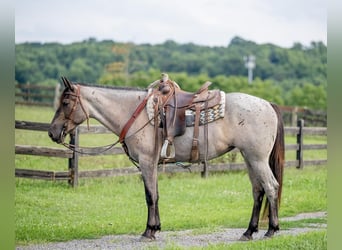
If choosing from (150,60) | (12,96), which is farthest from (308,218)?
(150,60)

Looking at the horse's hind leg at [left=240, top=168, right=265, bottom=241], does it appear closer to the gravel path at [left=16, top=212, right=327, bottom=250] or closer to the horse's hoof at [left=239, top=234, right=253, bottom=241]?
the horse's hoof at [left=239, top=234, right=253, bottom=241]

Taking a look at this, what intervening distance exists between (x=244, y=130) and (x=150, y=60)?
31.0m

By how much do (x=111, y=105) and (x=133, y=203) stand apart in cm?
285

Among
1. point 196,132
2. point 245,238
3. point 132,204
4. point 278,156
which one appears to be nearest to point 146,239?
point 245,238

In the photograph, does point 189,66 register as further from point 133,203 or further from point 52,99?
point 133,203

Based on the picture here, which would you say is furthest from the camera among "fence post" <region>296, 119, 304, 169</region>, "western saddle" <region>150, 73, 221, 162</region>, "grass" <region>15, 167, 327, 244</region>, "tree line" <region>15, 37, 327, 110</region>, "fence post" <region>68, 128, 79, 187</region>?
"tree line" <region>15, 37, 327, 110</region>

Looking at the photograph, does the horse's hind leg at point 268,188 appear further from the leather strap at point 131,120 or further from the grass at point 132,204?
the leather strap at point 131,120

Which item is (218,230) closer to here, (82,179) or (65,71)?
(82,179)

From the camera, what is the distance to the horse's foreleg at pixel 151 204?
274 inches

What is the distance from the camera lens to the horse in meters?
7.06

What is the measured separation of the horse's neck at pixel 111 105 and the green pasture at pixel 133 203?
1.40m

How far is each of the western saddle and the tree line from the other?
1944cm

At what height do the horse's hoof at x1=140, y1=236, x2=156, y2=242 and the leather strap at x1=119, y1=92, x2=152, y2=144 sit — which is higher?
the leather strap at x1=119, y1=92, x2=152, y2=144

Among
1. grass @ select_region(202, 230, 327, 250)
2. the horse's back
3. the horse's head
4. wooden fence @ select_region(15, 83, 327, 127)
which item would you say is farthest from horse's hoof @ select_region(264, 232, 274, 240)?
wooden fence @ select_region(15, 83, 327, 127)
